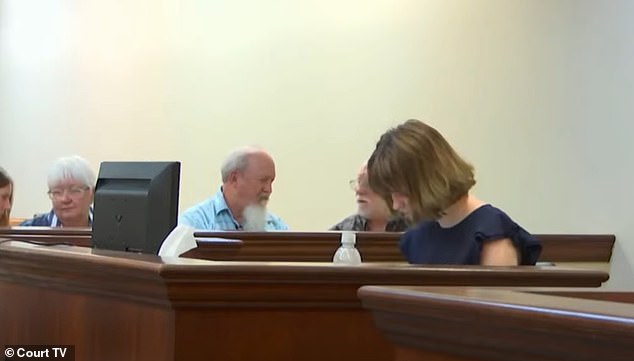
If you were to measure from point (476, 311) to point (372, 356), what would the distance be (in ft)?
3.23

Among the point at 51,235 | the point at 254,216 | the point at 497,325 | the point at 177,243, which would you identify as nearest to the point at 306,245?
the point at 254,216

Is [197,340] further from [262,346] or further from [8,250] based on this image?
[8,250]

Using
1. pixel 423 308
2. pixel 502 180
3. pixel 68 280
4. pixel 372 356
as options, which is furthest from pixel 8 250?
pixel 502 180

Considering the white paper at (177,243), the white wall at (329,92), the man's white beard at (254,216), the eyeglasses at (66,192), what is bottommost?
the man's white beard at (254,216)

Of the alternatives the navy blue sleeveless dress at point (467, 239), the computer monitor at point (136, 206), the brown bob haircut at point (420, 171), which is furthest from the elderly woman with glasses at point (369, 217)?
the computer monitor at point (136, 206)

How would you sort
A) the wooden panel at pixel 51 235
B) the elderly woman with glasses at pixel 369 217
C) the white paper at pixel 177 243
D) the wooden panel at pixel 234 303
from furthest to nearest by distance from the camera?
the elderly woman with glasses at pixel 369 217, the wooden panel at pixel 51 235, the white paper at pixel 177 243, the wooden panel at pixel 234 303

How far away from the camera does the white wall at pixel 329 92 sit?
4879 mm

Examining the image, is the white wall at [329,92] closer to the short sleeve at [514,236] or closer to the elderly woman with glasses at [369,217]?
the elderly woman with glasses at [369,217]

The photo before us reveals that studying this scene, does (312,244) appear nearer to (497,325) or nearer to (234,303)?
(234,303)

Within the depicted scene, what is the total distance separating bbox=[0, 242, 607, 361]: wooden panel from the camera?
1.94 m

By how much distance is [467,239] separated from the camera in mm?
2768

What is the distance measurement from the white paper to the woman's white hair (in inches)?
114

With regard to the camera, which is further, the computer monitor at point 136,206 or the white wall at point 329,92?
the white wall at point 329,92

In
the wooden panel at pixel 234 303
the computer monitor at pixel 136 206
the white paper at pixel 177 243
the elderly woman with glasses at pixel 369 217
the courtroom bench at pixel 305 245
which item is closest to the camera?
the wooden panel at pixel 234 303
